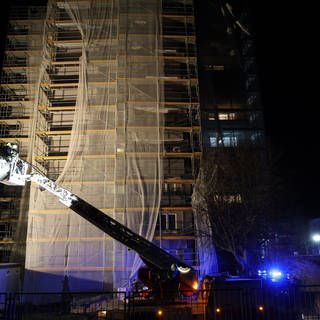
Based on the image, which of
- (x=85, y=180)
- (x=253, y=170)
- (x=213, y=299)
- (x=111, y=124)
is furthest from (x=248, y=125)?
(x=213, y=299)

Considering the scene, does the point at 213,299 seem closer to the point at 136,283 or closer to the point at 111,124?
the point at 136,283

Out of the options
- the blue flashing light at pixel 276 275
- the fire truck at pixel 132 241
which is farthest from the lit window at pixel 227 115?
the fire truck at pixel 132 241

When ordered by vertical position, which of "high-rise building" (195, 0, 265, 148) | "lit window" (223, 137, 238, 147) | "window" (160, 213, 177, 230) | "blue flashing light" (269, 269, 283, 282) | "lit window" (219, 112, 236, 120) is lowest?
"blue flashing light" (269, 269, 283, 282)

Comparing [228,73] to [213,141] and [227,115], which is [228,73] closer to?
[227,115]

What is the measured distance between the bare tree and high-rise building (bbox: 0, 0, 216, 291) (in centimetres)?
97

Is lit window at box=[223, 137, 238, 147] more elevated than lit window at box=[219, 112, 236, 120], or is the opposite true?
lit window at box=[219, 112, 236, 120]

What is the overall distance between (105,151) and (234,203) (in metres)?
7.58

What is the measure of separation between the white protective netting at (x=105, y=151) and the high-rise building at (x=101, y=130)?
0.05 m

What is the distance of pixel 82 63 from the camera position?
689 inches

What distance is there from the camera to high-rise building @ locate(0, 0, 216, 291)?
1551cm

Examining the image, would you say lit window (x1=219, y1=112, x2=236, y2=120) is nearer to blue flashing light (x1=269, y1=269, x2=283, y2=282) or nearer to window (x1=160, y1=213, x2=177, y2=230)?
window (x1=160, y1=213, x2=177, y2=230)

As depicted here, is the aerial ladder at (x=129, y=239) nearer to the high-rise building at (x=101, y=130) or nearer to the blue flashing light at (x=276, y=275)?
the blue flashing light at (x=276, y=275)

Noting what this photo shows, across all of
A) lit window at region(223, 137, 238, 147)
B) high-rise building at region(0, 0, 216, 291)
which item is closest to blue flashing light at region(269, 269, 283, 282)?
high-rise building at region(0, 0, 216, 291)

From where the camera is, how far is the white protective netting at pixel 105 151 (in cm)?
1534
